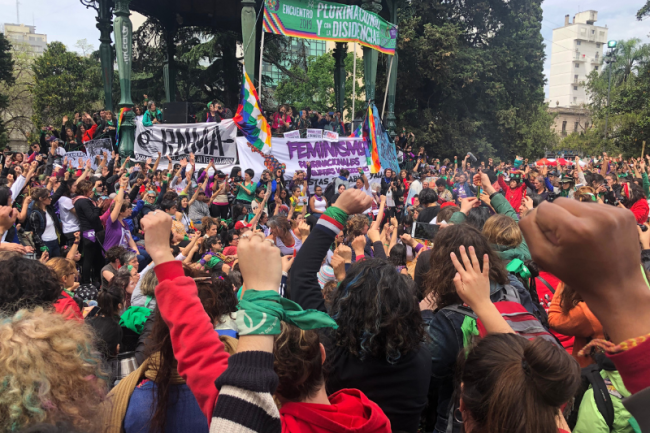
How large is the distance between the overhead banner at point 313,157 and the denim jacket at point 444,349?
32.6 ft

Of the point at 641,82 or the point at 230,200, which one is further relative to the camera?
the point at 641,82

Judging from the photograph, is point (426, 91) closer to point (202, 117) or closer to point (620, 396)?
point (202, 117)

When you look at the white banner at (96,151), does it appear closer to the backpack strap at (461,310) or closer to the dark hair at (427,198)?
the dark hair at (427,198)

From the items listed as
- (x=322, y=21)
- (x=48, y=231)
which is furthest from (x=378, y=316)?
(x=322, y=21)

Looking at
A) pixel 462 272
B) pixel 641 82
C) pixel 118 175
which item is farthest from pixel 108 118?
pixel 641 82

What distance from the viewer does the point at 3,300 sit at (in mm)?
2316

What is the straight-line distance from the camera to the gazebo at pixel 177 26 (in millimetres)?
12641

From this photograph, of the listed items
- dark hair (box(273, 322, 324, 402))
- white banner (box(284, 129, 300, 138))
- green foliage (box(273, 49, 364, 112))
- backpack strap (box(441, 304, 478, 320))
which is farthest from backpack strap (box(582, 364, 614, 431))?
green foliage (box(273, 49, 364, 112))

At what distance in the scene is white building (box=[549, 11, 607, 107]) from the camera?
88.4 metres

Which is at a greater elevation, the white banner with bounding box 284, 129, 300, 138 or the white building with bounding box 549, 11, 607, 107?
the white building with bounding box 549, 11, 607, 107

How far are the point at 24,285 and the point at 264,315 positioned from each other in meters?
1.79

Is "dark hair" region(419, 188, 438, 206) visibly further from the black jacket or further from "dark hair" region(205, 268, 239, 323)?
the black jacket

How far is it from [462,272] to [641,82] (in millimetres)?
26614

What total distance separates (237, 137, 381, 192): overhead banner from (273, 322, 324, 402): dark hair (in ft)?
34.4
